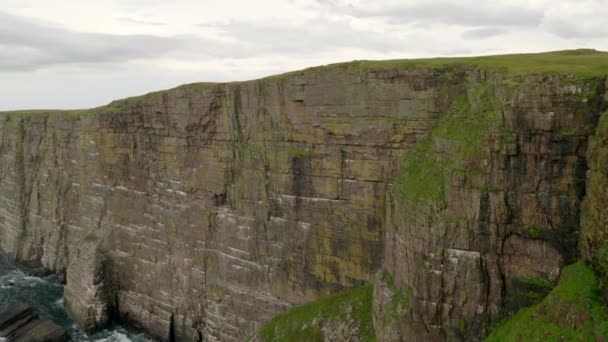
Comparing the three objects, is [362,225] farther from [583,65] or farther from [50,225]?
[50,225]

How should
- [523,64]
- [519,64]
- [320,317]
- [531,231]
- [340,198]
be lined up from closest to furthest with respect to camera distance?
[531,231]
[523,64]
[519,64]
[320,317]
[340,198]

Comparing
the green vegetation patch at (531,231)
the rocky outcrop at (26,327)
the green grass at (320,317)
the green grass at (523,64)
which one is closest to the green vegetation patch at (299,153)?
the green grass at (523,64)

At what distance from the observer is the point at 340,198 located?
32.2 m

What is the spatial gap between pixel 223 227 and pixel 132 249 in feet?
43.7

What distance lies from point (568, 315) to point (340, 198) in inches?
629

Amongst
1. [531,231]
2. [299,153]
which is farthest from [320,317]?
[531,231]

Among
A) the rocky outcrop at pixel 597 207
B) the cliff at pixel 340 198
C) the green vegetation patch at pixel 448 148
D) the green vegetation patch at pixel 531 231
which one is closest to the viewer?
the rocky outcrop at pixel 597 207

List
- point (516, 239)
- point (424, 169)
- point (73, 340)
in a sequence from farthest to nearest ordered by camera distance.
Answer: point (73, 340) → point (424, 169) → point (516, 239)

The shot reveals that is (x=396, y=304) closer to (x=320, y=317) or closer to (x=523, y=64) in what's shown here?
(x=320, y=317)

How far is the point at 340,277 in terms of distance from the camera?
32.7 metres

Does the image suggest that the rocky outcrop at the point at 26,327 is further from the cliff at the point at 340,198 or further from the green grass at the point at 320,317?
the green grass at the point at 320,317

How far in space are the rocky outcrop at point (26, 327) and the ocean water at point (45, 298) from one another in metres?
1.98

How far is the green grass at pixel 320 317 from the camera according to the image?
29.6 meters

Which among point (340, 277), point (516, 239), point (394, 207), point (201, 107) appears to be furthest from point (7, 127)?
point (516, 239)
